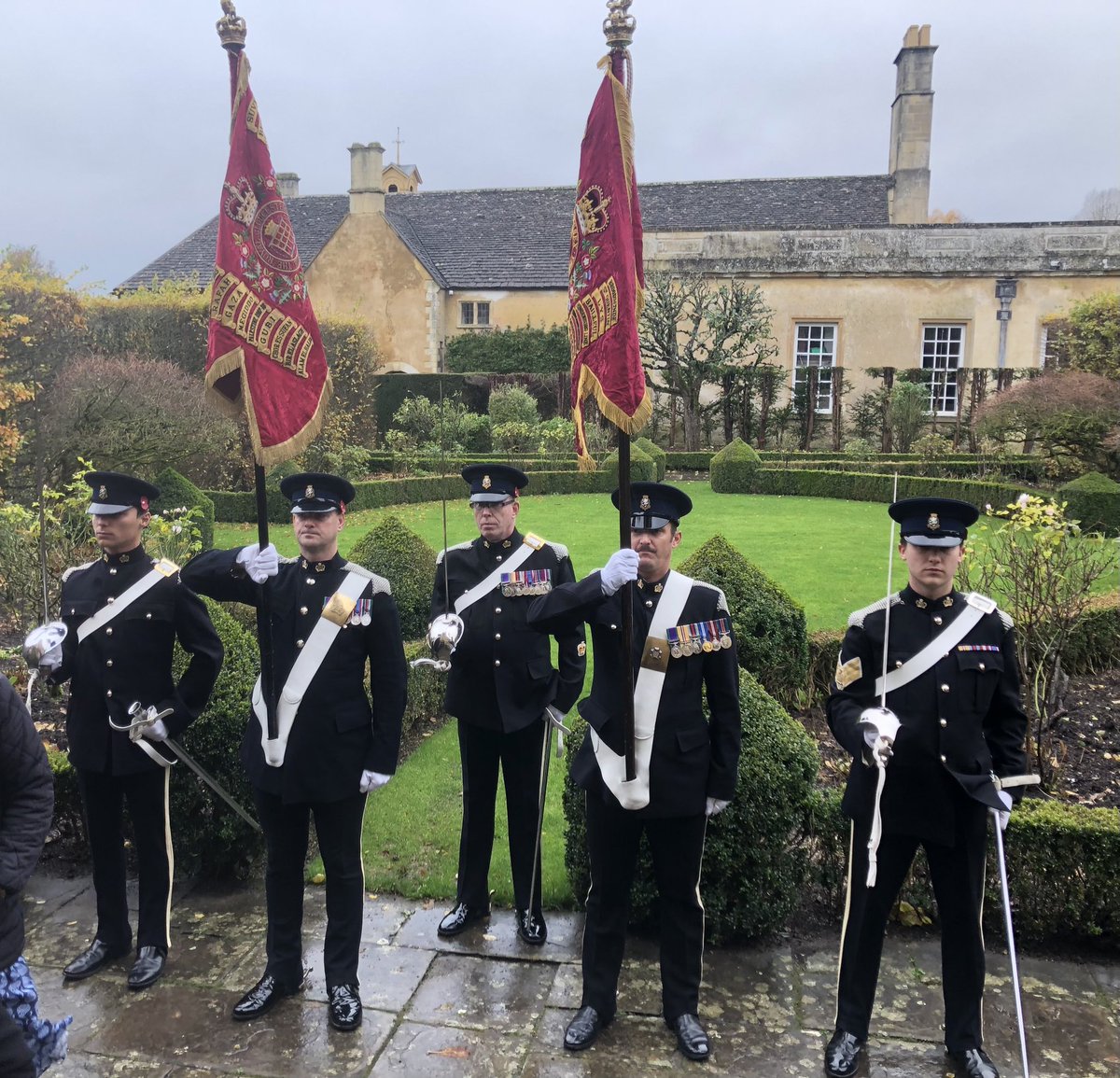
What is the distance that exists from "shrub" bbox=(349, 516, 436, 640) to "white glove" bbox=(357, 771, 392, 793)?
137 inches

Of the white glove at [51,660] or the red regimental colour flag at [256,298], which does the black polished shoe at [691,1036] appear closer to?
the red regimental colour flag at [256,298]

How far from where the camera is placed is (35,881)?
4738mm

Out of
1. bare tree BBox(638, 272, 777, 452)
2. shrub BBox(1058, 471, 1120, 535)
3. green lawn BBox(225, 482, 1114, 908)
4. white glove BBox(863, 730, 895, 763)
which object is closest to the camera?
white glove BBox(863, 730, 895, 763)

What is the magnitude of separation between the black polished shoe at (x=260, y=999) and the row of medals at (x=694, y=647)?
2046 mm

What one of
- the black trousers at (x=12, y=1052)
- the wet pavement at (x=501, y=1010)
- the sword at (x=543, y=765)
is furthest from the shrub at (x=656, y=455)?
the black trousers at (x=12, y=1052)

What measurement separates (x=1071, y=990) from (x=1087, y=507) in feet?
39.8

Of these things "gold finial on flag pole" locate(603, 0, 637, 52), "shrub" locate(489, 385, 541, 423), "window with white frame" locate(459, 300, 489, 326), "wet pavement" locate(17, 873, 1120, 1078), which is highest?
"window with white frame" locate(459, 300, 489, 326)

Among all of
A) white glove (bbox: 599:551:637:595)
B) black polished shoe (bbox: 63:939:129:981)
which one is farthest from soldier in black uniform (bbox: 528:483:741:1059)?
black polished shoe (bbox: 63:939:129:981)

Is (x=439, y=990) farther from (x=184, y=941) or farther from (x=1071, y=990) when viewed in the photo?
(x=1071, y=990)

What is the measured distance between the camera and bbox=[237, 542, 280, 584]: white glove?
3727mm

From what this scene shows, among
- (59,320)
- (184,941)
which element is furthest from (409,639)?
(59,320)

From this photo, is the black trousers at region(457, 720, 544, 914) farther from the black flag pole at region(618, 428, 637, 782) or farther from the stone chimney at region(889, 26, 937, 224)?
the stone chimney at region(889, 26, 937, 224)

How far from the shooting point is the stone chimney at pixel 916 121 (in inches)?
1219

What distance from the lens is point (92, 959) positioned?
394 centimetres
